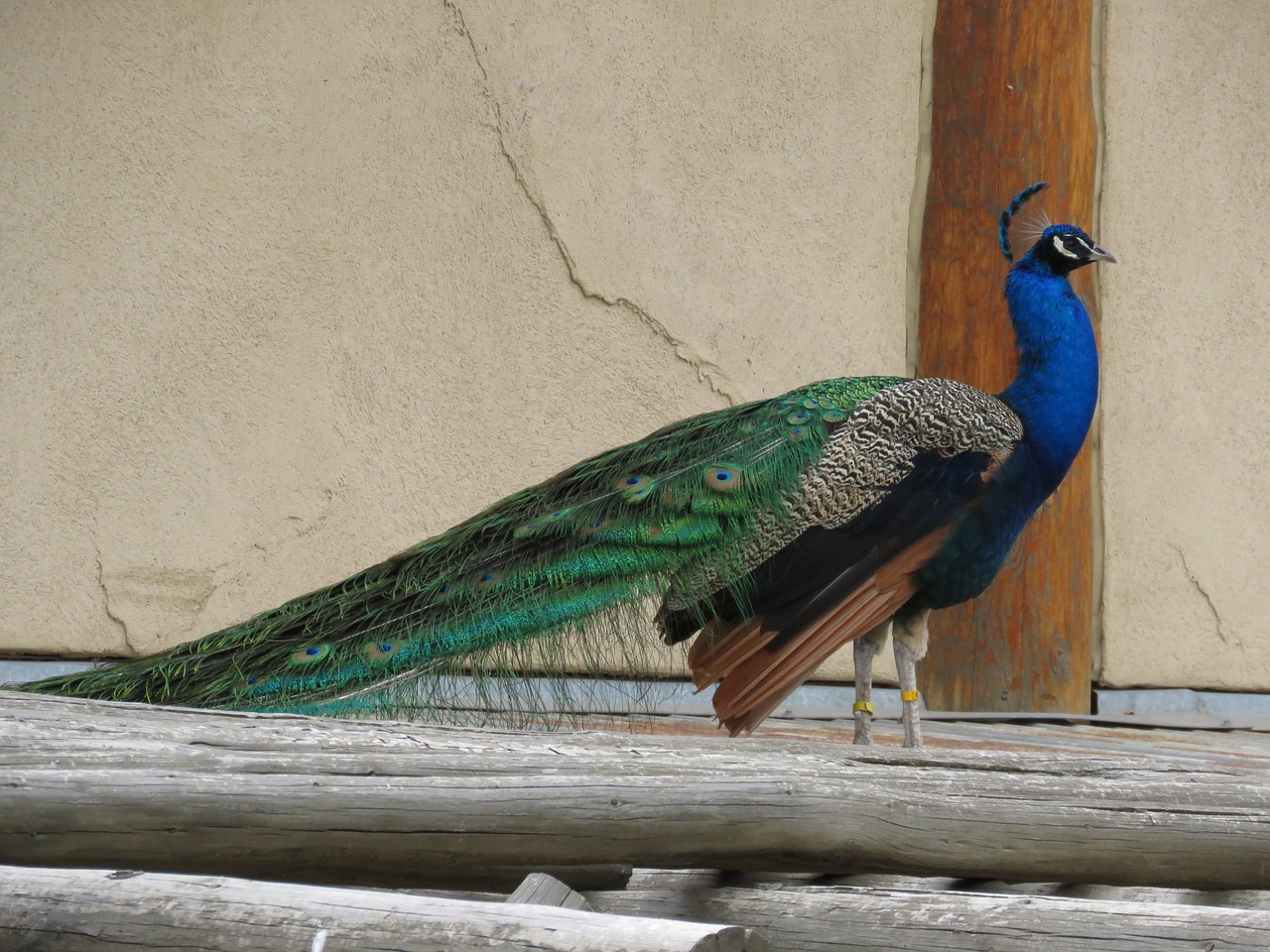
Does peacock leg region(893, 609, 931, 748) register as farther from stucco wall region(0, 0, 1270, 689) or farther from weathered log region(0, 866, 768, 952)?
weathered log region(0, 866, 768, 952)

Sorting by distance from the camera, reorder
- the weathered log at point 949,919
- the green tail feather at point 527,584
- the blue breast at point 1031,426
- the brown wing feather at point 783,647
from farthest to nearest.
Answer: the blue breast at point 1031,426
the brown wing feather at point 783,647
the green tail feather at point 527,584
the weathered log at point 949,919

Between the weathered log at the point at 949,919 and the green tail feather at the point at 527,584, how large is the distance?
35.0 inches

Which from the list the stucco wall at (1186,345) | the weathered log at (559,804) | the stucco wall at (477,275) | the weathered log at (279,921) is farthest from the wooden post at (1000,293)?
the weathered log at (279,921)

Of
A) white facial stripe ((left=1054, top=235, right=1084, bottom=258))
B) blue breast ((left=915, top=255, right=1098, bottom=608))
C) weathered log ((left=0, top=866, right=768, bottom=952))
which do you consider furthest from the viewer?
white facial stripe ((left=1054, top=235, right=1084, bottom=258))

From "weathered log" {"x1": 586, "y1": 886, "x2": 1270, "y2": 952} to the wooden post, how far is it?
215 cm

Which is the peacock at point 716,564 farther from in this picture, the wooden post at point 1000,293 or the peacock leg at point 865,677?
the wooden post at point 1000,293

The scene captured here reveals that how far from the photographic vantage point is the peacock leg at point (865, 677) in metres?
2.87

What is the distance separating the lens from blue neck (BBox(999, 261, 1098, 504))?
118 inches

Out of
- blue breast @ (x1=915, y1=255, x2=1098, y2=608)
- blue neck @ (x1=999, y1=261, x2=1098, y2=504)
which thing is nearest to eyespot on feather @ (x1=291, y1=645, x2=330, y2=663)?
blue breast @ (x1=915, y1=255, x2=1098, y2=608)

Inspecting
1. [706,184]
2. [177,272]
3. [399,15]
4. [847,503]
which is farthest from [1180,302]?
[177,272]

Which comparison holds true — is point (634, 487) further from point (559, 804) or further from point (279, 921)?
point (279, 921)

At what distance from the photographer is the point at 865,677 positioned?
2912 millimetres

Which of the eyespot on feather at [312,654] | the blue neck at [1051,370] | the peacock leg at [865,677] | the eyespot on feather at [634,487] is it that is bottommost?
the peacock leg at [865,677]

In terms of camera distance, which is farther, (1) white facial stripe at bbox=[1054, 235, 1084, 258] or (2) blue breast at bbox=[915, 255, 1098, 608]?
(1) white facial stripe at bbox=[1054, 235, 1084, 258]
